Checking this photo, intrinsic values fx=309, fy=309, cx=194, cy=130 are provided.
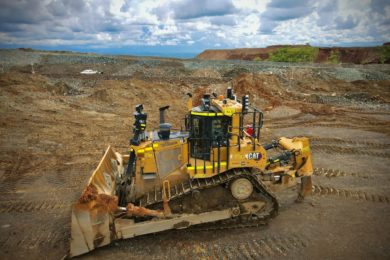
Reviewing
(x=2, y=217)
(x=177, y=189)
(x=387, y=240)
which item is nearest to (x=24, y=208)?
(x=2, y=217)

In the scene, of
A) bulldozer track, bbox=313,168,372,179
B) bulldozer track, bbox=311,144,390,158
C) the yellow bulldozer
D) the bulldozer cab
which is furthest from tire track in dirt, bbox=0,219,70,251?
bulldozer track, bbox=311,144,390,158

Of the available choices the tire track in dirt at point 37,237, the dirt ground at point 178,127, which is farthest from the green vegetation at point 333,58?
the tire track in dirt at point 37,237

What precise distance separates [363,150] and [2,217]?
12.7 meters

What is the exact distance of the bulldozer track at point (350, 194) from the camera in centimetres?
856

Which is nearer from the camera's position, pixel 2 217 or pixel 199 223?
pixel 199 223

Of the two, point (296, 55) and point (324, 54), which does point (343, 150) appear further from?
point (324, 54)

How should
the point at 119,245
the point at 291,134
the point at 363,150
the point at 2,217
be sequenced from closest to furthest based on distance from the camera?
1. the point at 119,245
2. the point at 2,217
3. the point at 363,150
4. the point at 291,134

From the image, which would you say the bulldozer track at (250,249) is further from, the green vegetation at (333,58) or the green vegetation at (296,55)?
the green vegetation at (296,55)

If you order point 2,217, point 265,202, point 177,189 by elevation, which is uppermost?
point 177,189

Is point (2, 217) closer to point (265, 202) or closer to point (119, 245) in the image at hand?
point (119, 245)

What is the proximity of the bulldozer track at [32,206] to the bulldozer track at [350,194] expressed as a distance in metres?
7.11

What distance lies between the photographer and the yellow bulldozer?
6.39 meters

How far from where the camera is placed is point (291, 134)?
1498 centimetres

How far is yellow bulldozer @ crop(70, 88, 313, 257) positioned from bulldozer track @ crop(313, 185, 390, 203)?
2.59 m
